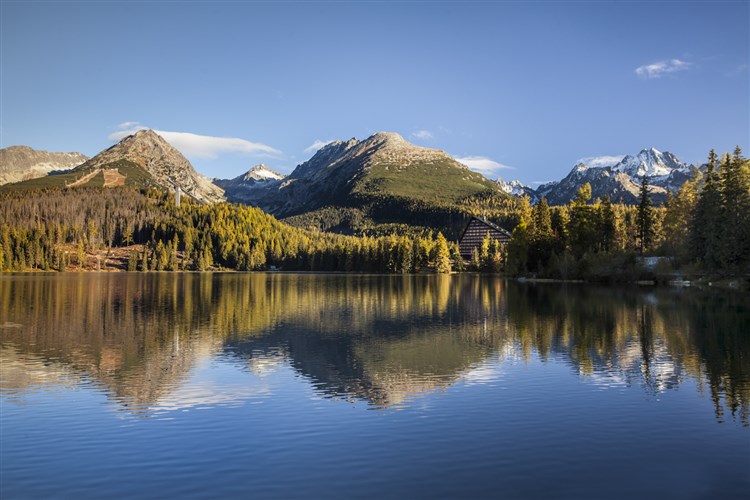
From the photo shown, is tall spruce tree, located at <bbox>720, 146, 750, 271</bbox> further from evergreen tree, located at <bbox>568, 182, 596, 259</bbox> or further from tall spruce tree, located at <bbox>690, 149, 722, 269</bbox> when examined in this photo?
evergreen tree, located at <bbox>568, 182, 596, 259</bbox>

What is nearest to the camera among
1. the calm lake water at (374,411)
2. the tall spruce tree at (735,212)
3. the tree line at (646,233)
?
the calm lake water at (374,411)

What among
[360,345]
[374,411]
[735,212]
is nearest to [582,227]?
[735,212]

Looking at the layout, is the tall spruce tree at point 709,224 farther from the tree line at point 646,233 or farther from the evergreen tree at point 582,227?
the evergreen tree at point 582,227

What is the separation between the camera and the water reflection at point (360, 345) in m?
28.0

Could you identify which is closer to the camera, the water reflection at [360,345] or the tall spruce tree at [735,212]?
the water reflection at [360,345]

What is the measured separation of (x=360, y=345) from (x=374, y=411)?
17.4m

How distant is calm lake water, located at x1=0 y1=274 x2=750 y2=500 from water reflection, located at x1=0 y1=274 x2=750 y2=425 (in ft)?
0.78

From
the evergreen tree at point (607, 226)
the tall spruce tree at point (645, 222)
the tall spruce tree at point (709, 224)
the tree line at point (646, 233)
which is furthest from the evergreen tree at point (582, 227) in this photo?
the tall spruce tree at point (709, 224)

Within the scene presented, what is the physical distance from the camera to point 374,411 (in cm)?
2348

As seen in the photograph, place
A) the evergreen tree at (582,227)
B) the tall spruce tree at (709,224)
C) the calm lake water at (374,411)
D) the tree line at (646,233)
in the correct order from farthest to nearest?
the evergreen tree at (582,227), the tall spruce tree at (709,224), the tree line at (646,233), the calm lake water at (374,411)

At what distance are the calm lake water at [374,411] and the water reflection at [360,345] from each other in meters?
0.24

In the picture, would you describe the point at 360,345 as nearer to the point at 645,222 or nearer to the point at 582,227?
the point at 582,227

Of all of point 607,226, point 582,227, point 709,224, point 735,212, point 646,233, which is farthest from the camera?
point 582,227

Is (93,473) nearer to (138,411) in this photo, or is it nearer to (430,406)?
(138,411)
